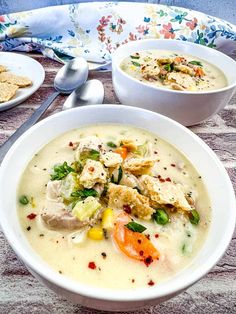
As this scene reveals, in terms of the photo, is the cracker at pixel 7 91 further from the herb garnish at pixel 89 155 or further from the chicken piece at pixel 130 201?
the chicken piece at pixel 130 201

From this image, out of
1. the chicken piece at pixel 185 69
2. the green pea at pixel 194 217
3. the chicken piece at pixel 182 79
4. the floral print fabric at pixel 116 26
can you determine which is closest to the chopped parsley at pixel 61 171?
the green pea at pixel 194 217

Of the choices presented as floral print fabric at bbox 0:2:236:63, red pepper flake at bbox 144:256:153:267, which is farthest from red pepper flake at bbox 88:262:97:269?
floral print fabric at bbox 0:2:236:63

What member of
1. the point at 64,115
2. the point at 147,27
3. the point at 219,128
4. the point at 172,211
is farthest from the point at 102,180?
the point at 147,27

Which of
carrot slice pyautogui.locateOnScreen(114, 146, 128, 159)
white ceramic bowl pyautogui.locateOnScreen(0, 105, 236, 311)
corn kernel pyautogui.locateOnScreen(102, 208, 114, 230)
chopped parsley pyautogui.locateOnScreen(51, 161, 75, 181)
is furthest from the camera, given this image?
carrot slice pyautogui.locateOnScreen(114, 146, 128, 159)

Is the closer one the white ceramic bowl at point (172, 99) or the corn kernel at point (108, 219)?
the corn kernel at point (108, 219)

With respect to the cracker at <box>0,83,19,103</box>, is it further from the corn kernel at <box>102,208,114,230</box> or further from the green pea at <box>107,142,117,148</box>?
the corn kernel at <box>102,208,114,230</box>

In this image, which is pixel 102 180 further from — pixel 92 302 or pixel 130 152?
pixel 92 302

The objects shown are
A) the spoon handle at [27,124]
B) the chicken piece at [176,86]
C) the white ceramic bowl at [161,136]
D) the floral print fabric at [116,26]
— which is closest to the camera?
the white ceramic bowl at [161,136]
